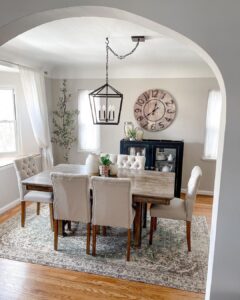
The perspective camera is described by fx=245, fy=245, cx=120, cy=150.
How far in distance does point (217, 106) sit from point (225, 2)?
12.5 ft

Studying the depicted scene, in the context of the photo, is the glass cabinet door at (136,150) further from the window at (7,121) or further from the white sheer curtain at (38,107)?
the window at (7,121)

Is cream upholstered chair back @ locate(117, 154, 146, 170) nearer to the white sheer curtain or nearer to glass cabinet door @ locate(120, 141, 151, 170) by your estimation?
glass cabinet door @ locate(120, 141, 151, 170)

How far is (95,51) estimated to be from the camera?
148 inches

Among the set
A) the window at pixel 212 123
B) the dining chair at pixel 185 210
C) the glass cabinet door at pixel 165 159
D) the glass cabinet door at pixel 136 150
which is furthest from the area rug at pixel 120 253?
the window at pixel 212 123

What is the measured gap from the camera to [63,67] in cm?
512

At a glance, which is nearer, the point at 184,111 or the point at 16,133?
the point at 16,133

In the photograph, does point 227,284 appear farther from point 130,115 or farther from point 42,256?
point 130,115

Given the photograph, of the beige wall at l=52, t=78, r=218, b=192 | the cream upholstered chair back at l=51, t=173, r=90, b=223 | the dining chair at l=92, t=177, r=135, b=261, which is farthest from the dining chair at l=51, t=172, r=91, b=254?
the beige wall at l=52, t=78, r=218, b=192

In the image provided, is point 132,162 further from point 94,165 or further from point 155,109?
point 155,109

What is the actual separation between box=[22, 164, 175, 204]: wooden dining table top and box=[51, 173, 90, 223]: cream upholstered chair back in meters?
0.26

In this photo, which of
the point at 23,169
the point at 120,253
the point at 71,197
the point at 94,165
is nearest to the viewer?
the point at 71,197

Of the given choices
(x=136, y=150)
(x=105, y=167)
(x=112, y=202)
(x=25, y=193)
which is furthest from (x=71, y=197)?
(x=136, y=150)

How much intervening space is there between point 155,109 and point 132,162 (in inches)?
58.6

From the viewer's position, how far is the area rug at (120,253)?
2.58 m
